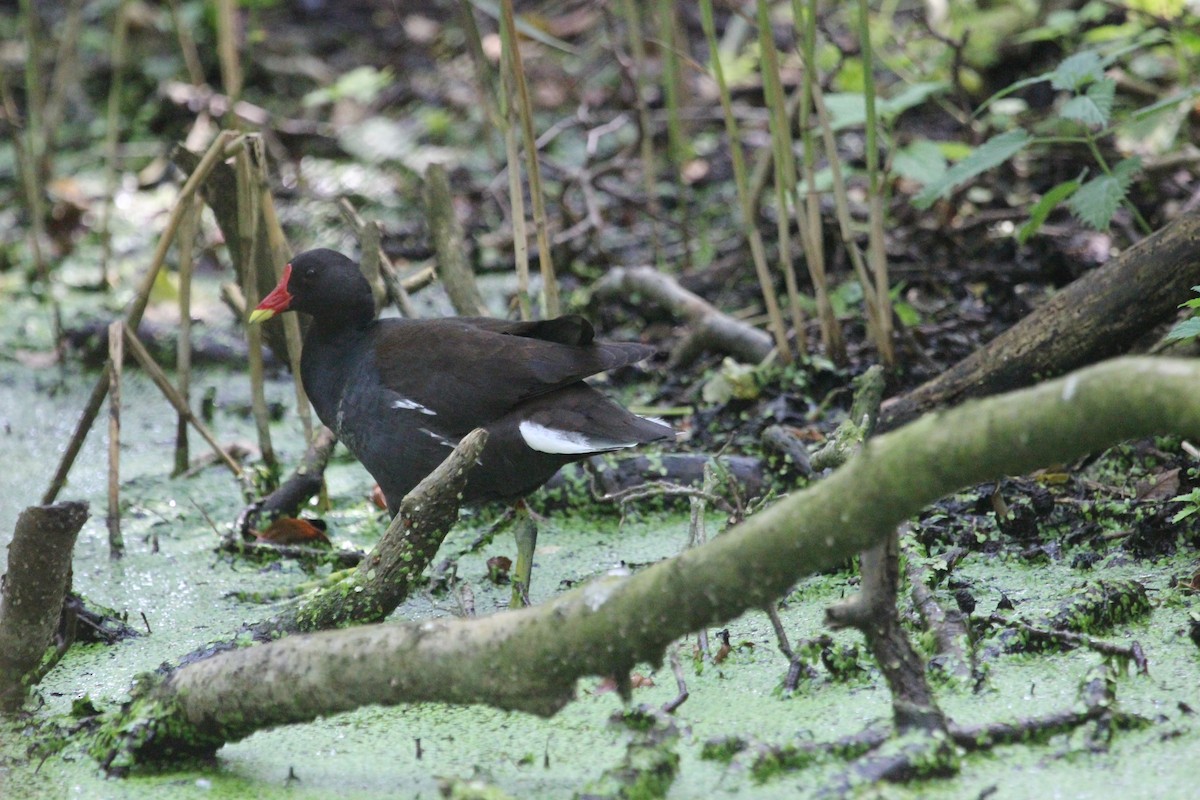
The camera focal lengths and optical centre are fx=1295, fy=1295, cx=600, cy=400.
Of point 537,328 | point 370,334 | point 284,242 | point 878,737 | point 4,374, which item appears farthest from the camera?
point 4,374

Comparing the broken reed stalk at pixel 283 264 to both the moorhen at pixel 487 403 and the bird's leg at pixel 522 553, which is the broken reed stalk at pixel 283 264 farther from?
the bird's leg at pixel 522 553

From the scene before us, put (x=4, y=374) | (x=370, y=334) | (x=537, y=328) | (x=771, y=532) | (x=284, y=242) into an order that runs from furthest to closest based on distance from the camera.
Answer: (x=4, y=374) → (x=284, y=242) → (x=370, y=334) → (x=537, y=328) → (x=771, y=532)

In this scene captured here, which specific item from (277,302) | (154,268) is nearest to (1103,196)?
(277,302)

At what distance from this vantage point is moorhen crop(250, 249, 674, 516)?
2.80 metres

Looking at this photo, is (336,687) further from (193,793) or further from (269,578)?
(269,578)

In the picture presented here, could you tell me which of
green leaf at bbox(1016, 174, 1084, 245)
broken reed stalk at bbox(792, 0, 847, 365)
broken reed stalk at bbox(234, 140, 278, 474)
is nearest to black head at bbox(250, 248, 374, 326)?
broken reed stalk at bbox(234, 140, 278, 474)

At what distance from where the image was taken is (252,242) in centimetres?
333

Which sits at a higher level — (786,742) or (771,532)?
(771,532)

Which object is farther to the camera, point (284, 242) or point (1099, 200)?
point (284, 242)

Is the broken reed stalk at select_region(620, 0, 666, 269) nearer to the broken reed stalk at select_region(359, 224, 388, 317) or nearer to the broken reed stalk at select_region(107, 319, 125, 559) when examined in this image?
the broken reed stalk at select_region(359, 224, 388, 317)

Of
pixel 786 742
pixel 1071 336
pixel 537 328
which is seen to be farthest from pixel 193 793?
pixel 1071 336

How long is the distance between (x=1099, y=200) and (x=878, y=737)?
69.3 inches

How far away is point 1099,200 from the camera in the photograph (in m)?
3.08

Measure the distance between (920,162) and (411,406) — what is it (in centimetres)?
177
